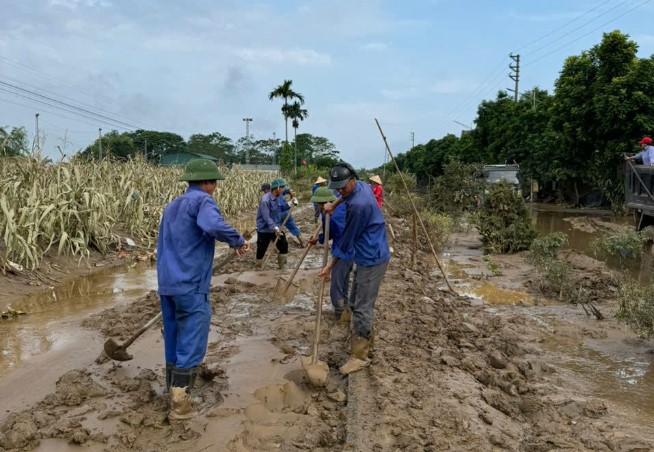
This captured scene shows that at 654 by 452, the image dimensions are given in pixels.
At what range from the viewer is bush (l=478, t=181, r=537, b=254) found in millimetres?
12086

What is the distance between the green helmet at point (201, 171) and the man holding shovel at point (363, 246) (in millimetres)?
1042

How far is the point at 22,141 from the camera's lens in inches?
357

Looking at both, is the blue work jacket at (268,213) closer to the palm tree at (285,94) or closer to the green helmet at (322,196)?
the green helmet at (322,196)

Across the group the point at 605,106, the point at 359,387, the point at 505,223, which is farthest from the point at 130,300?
the point at 605,106

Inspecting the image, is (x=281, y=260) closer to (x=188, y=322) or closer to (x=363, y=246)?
(x=363, y=246)

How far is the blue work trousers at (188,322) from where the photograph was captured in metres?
3.75

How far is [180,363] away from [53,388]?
1380 millimetres

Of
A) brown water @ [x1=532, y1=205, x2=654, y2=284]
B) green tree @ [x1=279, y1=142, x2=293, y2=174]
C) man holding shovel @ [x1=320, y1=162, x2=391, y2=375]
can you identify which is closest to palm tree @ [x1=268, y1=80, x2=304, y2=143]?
green tree @ [x1=279, y1=142, x2=293, y2=174]

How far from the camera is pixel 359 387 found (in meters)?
4.17

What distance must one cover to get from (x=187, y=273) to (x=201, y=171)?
0.76m

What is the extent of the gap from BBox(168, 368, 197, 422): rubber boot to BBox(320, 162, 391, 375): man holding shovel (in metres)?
1.37

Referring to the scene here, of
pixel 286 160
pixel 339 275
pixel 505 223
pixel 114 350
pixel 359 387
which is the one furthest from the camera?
pixel 286 160

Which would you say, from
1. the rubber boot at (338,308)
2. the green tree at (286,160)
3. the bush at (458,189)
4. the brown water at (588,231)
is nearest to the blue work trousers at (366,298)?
the rubber boot at (338,308)

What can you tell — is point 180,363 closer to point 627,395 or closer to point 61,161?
point 627,395
